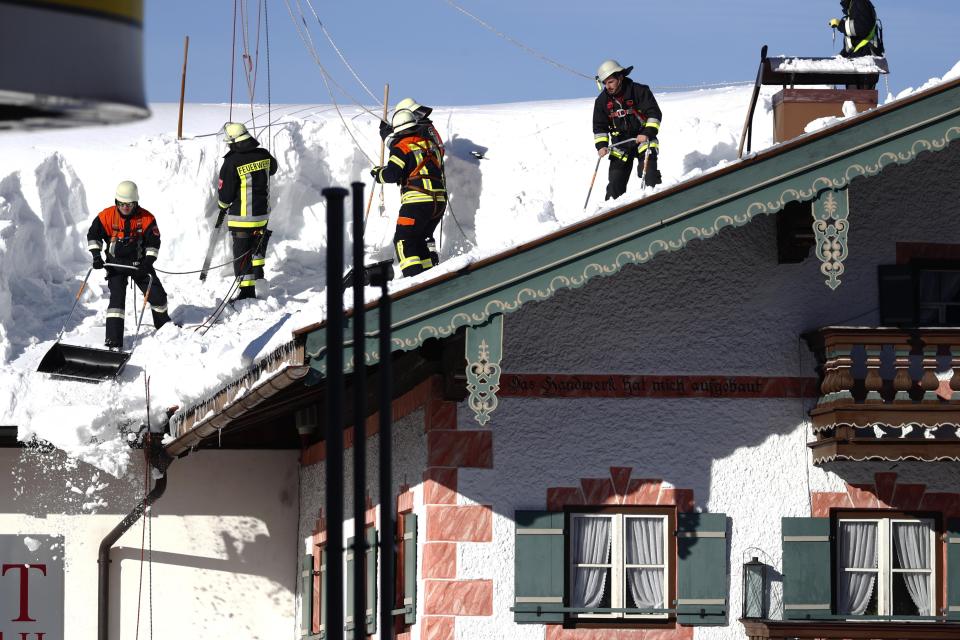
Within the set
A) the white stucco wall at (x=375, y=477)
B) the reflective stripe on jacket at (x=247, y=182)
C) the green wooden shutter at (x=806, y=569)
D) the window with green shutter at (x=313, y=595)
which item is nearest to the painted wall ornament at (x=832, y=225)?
the green wooden shutter at (x=806, y=569)

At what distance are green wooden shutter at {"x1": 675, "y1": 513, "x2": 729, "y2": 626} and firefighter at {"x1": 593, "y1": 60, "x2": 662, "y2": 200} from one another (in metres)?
4.26

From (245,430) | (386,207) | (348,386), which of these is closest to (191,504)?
(245,430)

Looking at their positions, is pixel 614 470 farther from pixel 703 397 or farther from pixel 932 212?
pixel 932 212

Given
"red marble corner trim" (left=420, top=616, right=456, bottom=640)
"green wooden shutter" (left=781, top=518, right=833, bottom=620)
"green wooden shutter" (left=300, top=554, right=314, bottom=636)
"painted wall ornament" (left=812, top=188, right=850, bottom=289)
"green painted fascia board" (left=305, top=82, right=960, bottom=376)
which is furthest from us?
"green wooden shutter" (left=300, top=554, right=314, bottom=636)

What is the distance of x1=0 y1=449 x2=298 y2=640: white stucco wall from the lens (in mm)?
16406

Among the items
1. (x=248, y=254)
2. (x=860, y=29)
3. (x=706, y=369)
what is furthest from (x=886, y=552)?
(x=860, y=29)

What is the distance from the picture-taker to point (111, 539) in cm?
1636

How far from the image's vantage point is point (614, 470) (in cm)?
1289

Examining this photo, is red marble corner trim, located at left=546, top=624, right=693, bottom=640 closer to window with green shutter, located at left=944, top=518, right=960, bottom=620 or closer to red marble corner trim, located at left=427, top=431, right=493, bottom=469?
red marble corner trim, located at left=427, top=431, right=493, bottom=469

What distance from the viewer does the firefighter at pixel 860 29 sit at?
23.3 meters

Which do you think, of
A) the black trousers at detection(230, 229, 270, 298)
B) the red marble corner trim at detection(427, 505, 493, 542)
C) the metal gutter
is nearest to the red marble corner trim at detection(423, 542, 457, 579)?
the red marble corner trim at detection(427, 505, 493, 542)

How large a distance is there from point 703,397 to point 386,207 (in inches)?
492

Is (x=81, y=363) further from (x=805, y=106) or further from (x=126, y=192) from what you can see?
(x=805, y=106)

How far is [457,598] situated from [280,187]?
13.8 meters
